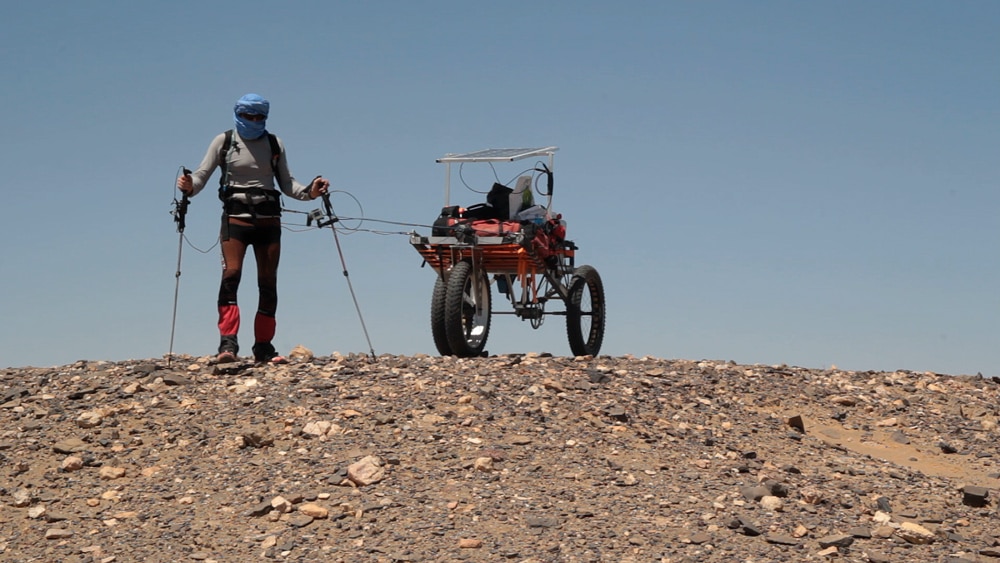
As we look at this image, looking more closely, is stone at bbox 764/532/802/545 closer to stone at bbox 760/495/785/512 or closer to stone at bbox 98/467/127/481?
stone at bbox 760/495/785/512

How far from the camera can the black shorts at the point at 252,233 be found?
38.5ft

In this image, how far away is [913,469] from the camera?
1138 cm

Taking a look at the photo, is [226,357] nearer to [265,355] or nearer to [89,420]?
[265,355]

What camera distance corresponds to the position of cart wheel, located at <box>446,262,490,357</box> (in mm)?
13000

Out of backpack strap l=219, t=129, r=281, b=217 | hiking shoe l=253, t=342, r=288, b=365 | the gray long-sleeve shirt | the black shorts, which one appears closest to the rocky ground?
hiking shoe l=253, t=342, r=288, b=365

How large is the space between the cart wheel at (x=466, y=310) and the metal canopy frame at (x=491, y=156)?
6.40ft

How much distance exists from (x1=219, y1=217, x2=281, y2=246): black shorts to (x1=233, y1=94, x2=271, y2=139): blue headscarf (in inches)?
34.1

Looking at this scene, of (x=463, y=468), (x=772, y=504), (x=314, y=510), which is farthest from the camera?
(x=463, y=468)

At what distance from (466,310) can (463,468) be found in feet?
14.7

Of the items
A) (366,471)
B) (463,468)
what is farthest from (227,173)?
(463,468)

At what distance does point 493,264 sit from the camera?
46.0 feet

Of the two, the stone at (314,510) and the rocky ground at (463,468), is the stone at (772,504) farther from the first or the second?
the stone at (314,510)

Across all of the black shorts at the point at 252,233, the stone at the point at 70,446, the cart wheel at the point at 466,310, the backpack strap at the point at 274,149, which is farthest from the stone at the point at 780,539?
the backpack strap at the point at 274,149

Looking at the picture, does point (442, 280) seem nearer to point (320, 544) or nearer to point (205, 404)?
point (205, 404)
